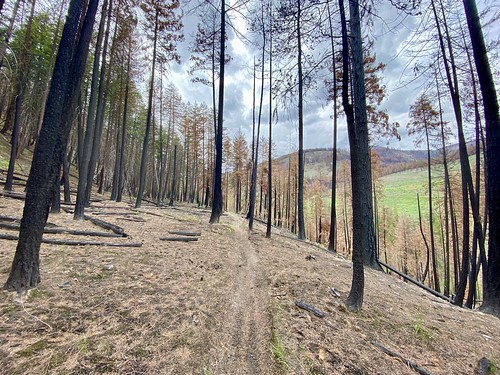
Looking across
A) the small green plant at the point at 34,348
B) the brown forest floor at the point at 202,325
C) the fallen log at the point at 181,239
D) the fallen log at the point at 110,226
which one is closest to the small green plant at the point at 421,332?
the brown forest floor at the point at 202,325

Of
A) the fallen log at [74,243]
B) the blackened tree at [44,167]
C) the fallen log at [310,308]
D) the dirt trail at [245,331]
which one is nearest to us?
the dirt trail at [245,331]

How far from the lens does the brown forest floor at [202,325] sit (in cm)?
211

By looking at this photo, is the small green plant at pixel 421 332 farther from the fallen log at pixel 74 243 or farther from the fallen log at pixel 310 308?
the fallen log at pixel 74 243

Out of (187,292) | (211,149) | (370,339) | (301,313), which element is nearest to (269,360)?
(301,313)

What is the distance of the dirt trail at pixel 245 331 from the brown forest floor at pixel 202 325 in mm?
15

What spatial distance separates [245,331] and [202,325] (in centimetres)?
61

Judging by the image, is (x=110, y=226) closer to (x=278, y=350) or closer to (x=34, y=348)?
(x=34, y=348)

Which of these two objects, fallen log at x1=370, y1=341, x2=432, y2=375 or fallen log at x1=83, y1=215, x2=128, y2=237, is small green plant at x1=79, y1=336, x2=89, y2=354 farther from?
fallen log at x1=83, y1=215, x2=128, y2=237

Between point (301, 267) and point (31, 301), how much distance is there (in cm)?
514

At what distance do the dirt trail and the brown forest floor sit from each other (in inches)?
0.6

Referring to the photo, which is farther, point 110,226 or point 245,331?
point 110,226

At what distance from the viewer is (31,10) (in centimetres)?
895

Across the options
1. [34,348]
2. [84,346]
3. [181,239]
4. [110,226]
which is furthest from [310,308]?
[110,226]

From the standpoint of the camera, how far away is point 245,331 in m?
2.93
